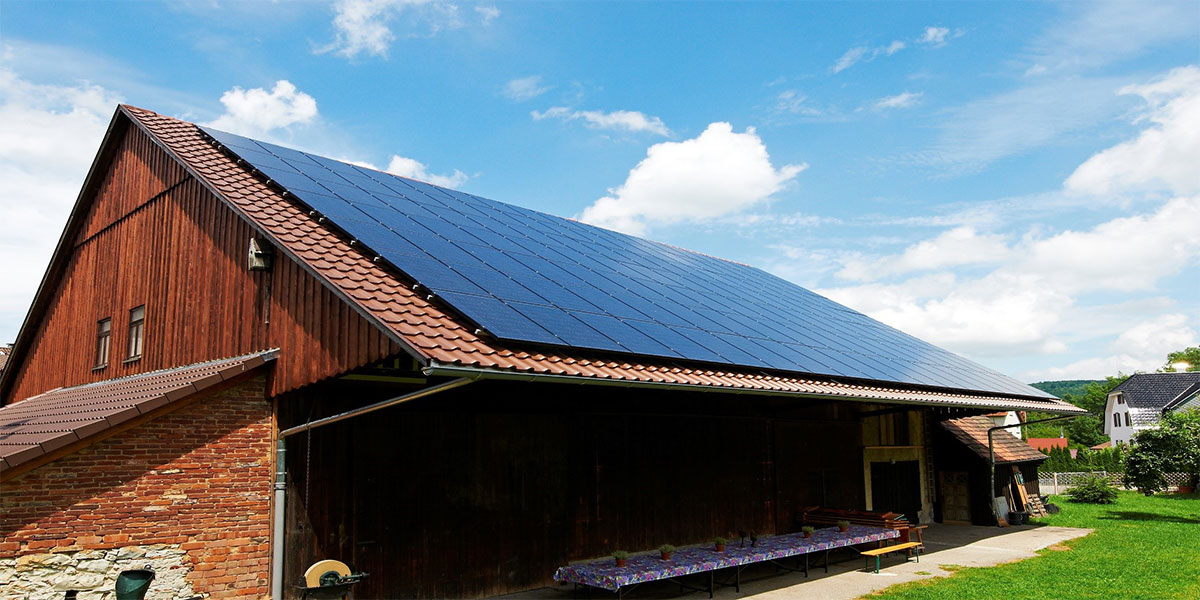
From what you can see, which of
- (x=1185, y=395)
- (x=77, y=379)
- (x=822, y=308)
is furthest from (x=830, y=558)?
(x=1185, y=395)

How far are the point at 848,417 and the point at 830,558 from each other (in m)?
4.25

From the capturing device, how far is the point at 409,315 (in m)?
8.99

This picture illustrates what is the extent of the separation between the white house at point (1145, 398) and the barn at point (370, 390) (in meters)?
54.3

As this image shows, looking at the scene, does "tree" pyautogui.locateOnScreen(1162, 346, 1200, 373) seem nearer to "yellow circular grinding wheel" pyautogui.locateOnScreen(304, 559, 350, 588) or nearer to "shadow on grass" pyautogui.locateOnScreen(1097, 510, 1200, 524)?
"shadow on grass" pyautogui.locateOnScreen(1097, 510, 1200, 524)

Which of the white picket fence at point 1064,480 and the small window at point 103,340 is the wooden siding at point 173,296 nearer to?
the small window at point 103,340

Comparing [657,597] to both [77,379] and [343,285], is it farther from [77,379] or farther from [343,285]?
[77,379]

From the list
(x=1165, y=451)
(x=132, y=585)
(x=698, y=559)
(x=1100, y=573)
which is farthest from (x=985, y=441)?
(x=132, y=585)

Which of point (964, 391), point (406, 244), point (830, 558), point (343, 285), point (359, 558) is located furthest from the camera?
point (964, 391)

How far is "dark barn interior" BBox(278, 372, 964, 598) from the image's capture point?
33.9ft

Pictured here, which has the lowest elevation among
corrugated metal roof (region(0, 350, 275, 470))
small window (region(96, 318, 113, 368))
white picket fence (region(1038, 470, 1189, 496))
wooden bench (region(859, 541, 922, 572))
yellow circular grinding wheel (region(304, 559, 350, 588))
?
white picket fence (region(1038, 470, 1189, 496))

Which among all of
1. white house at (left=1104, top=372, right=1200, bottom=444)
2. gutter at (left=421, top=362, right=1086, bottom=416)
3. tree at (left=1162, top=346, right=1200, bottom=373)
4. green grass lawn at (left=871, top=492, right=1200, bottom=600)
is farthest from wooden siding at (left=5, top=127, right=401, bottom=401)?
tree at (left=1162, top=346, right=1200, bottom=373)

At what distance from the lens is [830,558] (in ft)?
51.8

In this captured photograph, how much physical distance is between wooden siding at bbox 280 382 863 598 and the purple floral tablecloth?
0.72 metres

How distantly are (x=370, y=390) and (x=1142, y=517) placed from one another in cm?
2306
